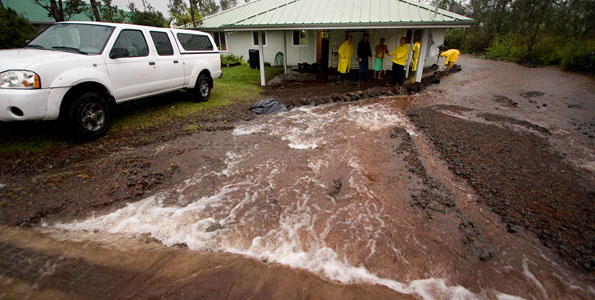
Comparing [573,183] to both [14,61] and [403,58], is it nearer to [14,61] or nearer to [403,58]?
[403,58]

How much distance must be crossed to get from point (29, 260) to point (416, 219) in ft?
13.7

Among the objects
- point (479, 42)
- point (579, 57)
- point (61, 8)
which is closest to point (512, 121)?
point (61, 8)

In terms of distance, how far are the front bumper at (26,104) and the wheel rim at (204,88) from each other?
4.01 meters

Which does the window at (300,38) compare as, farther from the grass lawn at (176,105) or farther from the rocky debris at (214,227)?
the rocky debris at (214,227)

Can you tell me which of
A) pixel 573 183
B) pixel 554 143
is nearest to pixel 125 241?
pixel 573 183

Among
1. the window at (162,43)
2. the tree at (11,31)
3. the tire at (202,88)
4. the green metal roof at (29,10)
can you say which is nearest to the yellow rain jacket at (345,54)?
the tire at (202,88)

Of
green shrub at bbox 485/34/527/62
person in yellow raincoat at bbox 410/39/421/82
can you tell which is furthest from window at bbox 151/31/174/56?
green shrub at bbox 485/34/527/62

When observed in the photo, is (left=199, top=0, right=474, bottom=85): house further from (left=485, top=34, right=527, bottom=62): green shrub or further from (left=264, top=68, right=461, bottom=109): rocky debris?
(left=485, top=34, right=527, bottom=62): green shrub

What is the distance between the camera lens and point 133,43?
5750mm

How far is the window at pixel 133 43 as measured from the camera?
216 inches

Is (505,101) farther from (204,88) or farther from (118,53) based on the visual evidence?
(118,53)

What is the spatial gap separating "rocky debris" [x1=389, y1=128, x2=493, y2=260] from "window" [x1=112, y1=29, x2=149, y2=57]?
5.73 metres

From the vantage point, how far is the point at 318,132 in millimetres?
6555

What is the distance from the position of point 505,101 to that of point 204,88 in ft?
32.9
